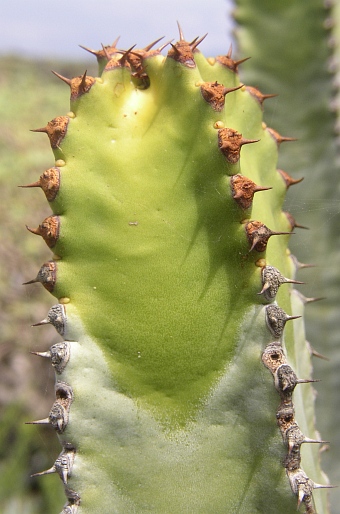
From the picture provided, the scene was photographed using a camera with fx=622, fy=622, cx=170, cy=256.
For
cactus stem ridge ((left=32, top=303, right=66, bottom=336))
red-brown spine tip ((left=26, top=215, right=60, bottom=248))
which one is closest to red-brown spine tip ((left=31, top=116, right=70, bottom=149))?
red-brown spine tip ((left=26, top=215, right=60, bottom=248))

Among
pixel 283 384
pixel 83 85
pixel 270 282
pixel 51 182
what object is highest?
pixel 83 85

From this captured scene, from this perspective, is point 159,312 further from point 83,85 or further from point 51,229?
point 83,85

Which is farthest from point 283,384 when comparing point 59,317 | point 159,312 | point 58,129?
point 58,129

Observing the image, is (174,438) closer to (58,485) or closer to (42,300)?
(58,485)

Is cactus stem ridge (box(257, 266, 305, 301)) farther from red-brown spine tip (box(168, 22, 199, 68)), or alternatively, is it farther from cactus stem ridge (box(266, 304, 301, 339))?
red-brown spine tip (box(168, 22, 199, 68))

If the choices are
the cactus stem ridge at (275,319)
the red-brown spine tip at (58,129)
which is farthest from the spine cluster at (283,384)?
the red-brown spine tip at (58,129)

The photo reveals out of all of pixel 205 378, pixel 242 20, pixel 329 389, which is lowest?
pixel 205 378

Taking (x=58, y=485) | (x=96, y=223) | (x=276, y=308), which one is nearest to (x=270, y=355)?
(x=276, y=308)
